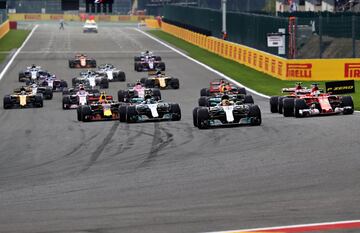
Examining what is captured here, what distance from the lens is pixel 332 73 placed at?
44.0 m

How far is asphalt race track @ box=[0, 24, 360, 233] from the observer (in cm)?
1323

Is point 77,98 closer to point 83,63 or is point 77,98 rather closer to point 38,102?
point 38,102

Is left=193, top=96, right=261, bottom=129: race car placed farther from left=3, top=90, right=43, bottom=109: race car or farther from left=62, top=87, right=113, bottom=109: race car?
left=3, top=90, right=43, bottom=109: race car

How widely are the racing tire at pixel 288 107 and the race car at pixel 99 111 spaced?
15.1 feet

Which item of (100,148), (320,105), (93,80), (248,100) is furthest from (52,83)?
(100,148)

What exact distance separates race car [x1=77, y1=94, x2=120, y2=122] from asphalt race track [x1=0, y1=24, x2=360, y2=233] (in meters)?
0.45

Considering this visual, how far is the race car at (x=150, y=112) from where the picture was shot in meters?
26.6

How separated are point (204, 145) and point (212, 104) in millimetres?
6533

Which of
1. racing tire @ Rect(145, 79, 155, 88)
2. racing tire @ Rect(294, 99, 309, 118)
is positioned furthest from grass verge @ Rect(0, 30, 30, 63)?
racing tire @ Rect(294, 99, 309, 118)

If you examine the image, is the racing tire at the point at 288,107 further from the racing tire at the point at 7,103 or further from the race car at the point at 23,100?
the racing tire at the point at 7,103

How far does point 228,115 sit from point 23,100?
10840mm

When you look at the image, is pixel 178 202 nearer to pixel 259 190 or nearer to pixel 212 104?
pixel 259 190

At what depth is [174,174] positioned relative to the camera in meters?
17.3

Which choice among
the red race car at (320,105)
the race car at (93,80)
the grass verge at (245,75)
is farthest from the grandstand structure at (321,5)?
the red race car at (320,105)
